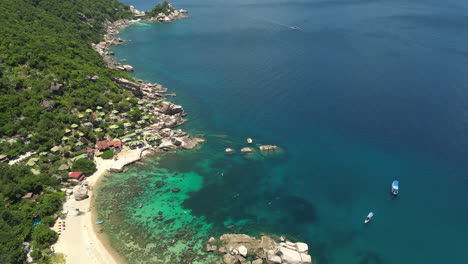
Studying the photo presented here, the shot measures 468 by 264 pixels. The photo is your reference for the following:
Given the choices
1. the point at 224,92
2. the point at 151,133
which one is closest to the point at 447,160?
the point at 224,92

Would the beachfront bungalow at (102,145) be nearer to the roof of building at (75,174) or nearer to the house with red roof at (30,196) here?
the roof of building at (75,174)

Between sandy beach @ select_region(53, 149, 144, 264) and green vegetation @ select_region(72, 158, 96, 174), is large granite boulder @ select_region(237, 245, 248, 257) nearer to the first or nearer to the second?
sandy beach @ select_region(53, 149, 144, 264)

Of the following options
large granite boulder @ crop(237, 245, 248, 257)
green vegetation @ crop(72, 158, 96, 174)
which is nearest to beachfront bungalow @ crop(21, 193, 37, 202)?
green vegetation @ crop(72, 158, 96, 174)

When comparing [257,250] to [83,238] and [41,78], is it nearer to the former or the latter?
[83,238]

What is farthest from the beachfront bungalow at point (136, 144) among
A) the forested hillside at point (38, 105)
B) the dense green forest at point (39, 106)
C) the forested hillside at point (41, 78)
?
the forested hillside at point (41, 78)

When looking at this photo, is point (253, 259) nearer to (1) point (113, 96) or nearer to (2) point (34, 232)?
(2) point (34, 232)
